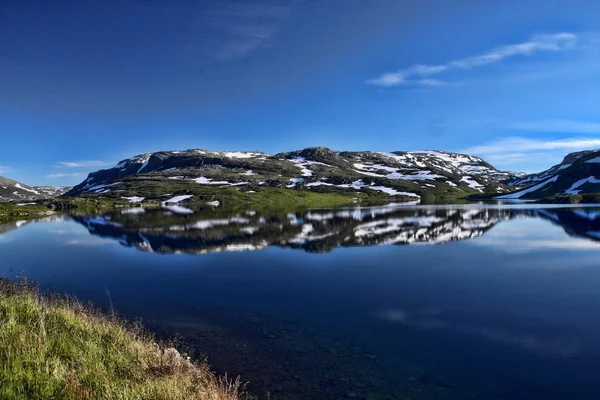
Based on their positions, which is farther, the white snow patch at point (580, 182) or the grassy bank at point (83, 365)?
the white snow patch at point (580, 182)

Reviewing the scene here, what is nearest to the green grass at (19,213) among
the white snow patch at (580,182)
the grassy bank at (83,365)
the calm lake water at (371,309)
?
the calm lake water at (371,309)

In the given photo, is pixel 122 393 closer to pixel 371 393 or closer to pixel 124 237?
pixel 371 393

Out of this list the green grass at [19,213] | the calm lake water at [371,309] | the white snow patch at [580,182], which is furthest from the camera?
the white snow patch at [580,182]

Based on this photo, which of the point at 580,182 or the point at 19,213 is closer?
the point at 19,213

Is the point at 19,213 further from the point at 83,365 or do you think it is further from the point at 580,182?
the point at 580,182

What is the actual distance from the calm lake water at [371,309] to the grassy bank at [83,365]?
318cm

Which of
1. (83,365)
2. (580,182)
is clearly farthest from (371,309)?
(580,182)

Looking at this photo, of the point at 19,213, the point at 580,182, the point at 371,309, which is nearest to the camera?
the point at 371,309

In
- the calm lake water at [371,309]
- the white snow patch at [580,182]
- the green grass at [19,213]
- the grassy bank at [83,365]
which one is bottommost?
the calm lake water at [371,309]

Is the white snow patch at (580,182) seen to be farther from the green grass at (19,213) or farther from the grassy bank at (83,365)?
the green grass at (19,213)

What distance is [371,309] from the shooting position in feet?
67.7

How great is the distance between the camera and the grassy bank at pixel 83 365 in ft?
30.2

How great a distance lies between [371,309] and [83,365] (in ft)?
45.7

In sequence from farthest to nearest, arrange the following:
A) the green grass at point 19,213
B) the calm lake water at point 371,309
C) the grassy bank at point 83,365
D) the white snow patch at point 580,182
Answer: the white snow patch at point 580,182, the green grass at point 19,213, the calm lake water at point 371,309, the grassy bank at point 83,365
